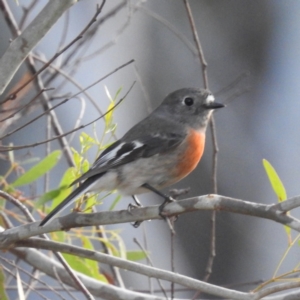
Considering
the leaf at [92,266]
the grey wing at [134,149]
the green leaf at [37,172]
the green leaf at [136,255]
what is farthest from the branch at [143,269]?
the green leaf at [136,255]

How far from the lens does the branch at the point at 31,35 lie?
90.5 inches

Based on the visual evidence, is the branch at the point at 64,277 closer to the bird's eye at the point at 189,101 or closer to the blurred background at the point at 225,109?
the bird's eye at the point at 189,101

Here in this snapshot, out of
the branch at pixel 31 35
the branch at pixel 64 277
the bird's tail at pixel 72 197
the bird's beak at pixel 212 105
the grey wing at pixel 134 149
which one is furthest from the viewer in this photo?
the bird's beak at pixel 212 105

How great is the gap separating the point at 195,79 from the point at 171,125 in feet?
13.4

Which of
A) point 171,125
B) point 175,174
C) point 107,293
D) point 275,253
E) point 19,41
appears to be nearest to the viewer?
point 19,41

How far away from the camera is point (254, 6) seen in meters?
8.27

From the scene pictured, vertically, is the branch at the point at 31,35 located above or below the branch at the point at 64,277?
above

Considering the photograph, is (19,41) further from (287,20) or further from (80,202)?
(287,20)

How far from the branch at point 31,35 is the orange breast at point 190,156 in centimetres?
118

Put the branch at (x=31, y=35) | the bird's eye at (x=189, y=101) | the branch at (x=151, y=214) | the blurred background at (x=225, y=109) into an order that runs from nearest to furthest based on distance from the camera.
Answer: the branch at (x=151, y=214) → the branch at (x=31, y=35) → the bird's eye at (x=189, y=101) → the blurred background at (x=225, y=109)

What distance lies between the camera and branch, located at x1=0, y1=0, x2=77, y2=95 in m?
2.30

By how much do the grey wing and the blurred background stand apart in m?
2.92

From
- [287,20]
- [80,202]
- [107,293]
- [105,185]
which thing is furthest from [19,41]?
[287,20]

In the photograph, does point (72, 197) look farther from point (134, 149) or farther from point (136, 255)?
point (136, 255)
